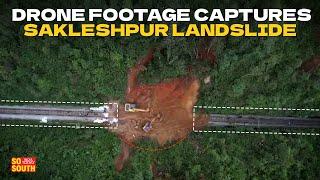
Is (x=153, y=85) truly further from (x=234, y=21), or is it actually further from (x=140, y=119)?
(x=234, y=21)

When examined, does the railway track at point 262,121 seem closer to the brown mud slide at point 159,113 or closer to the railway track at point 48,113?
the brown mud slide at point 159,113

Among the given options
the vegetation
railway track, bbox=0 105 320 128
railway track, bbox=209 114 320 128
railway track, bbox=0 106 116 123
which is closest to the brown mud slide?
the vegetation

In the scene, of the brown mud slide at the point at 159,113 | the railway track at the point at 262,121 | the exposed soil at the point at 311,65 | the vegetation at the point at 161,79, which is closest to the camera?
the vegetation at the point at 161,79

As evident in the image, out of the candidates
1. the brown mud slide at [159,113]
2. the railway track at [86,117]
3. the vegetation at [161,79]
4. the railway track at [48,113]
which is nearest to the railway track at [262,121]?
the railway track at [86,117]

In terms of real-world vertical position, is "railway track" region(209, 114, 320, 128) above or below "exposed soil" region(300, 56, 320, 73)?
below

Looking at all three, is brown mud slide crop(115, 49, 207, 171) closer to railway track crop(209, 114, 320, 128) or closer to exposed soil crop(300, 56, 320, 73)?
railway track crop(209, 114, 320, 128)

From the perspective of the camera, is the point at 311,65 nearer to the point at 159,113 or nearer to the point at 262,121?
the point at 262,121
